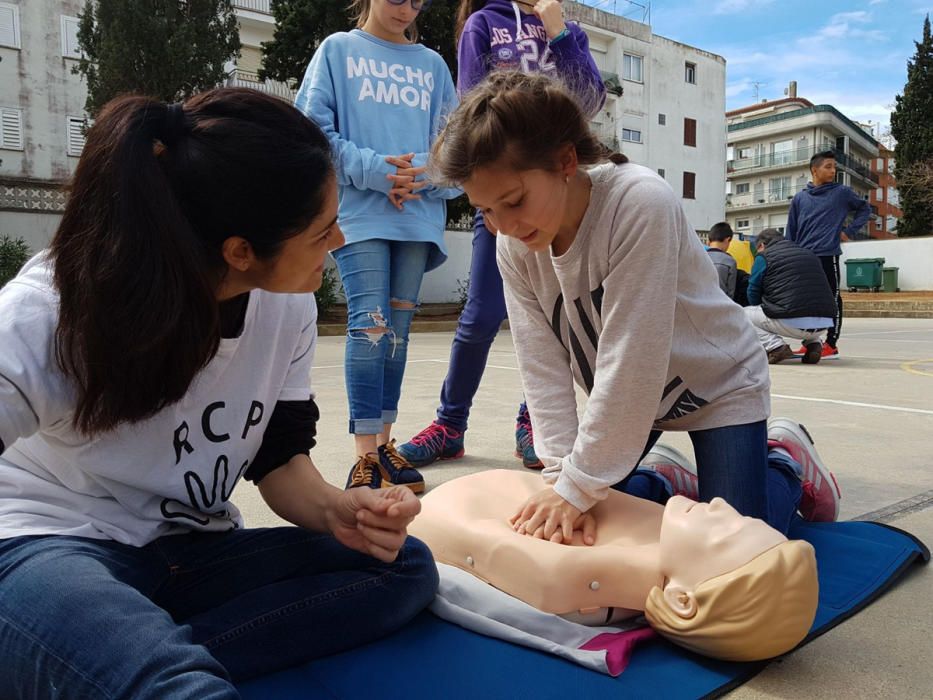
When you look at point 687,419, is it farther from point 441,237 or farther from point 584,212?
point 441,237

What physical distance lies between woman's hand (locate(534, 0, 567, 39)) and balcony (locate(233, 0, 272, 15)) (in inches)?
794

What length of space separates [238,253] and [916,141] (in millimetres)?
36361

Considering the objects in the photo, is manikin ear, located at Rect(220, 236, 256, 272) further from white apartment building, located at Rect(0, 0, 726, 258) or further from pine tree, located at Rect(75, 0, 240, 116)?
pine tree, located at Rect(75, 0, 240, 116)

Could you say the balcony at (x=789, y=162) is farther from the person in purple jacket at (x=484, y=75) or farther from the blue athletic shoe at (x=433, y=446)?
the blue athletic shoe at (x=433, y=446)

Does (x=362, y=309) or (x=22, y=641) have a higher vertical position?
(x=362, y=309)

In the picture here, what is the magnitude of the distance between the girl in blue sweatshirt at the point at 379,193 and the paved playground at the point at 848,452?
346mm

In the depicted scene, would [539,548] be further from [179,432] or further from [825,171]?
[825,171]

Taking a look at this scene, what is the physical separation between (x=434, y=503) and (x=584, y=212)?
84 centimetres

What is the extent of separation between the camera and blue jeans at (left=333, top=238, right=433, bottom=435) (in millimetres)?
2859

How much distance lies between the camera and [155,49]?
15.0m

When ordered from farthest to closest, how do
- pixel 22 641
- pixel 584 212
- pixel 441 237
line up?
pixel 441 237
pixel 584 212
pixel 22 641

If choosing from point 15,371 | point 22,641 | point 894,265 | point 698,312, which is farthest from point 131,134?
point 894,265

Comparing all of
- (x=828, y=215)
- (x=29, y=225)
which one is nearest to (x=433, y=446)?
(x=828, y=215)

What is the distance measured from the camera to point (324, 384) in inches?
228
